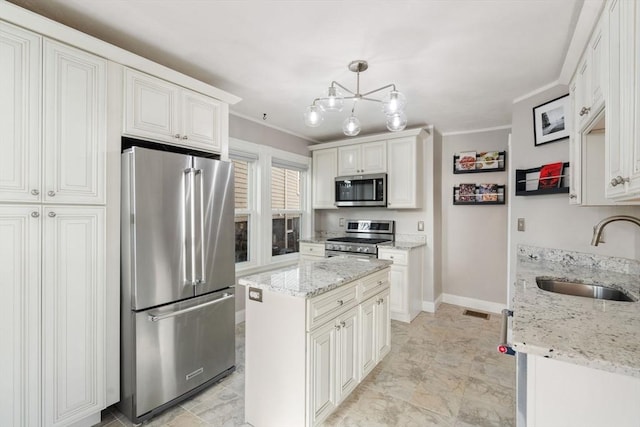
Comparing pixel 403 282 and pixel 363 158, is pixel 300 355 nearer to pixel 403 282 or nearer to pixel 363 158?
pixel 403 282

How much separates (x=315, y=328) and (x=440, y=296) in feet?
10.5

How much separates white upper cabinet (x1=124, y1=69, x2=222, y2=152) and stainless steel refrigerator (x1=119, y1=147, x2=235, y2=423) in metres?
0.22

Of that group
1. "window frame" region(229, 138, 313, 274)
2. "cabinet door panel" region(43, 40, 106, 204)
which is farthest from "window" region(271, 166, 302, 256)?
"cabinet door panel" region(43, 40, 106, 204)

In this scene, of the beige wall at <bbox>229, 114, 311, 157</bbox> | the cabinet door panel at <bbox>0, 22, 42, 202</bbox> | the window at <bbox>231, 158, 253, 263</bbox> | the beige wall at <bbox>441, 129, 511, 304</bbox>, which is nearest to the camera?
the cabinet door panel at <bbox>0, 22, 42, 202</bbox>

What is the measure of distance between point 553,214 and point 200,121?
3.09 metres

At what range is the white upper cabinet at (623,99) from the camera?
1.03 m

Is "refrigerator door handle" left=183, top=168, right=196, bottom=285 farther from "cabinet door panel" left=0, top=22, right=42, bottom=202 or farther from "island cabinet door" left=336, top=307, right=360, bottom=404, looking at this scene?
"island cabinet door" left=336, top=307, right=360, bottom=404

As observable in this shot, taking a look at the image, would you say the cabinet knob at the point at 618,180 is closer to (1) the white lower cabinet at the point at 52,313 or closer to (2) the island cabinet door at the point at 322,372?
(2) the island cabinet door at the point at 322,372

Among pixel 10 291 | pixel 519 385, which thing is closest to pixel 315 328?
pixel 519 385

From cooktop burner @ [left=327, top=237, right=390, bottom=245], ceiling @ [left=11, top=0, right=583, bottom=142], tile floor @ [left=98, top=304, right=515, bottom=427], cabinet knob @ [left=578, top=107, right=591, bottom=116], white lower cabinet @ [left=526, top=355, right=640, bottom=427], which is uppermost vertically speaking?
ceiling @ [left=11, top=0, right=583, bottom=142]

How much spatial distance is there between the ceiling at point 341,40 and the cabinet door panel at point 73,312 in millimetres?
1178

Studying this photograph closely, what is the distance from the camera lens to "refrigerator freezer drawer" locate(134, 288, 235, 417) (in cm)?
185

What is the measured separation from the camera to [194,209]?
210 centimetres

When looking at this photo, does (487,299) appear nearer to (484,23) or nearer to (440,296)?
(440,296)
